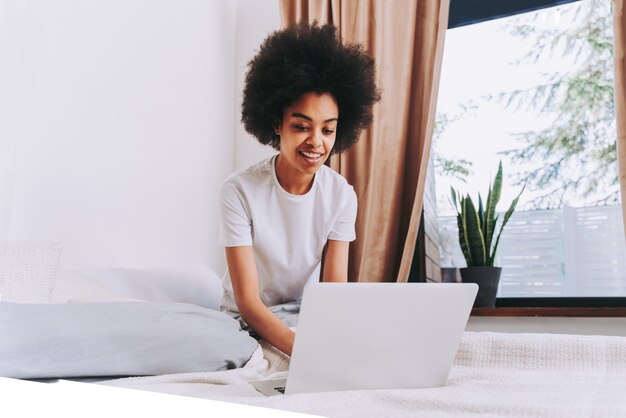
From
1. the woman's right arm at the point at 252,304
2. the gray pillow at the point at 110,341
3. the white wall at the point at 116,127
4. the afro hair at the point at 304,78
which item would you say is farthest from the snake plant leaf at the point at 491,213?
the gray pillow at the point at 110,341

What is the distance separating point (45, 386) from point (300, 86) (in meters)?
1.02

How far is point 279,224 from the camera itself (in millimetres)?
1653

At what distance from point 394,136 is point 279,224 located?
103 centimetres

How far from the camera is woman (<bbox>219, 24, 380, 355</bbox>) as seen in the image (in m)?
1.60

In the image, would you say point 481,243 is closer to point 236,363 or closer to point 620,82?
point 620,82

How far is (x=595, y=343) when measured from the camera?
111 centimetres

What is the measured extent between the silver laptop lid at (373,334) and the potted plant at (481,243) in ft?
4.62

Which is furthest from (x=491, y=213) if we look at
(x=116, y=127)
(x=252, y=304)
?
(x=116, y=127)

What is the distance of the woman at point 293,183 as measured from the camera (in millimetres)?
1598

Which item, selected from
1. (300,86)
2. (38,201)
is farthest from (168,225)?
(300,86)

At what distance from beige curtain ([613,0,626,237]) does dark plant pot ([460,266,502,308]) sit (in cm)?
50

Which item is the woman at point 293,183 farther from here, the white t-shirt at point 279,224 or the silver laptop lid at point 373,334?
the silver laptop lid at point 373,334

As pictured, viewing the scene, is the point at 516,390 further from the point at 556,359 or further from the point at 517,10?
the point at 517,10

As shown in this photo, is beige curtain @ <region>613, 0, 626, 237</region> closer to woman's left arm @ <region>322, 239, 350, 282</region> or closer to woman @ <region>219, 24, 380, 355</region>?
woman @ <region>219, 24, 380, 355</region>
